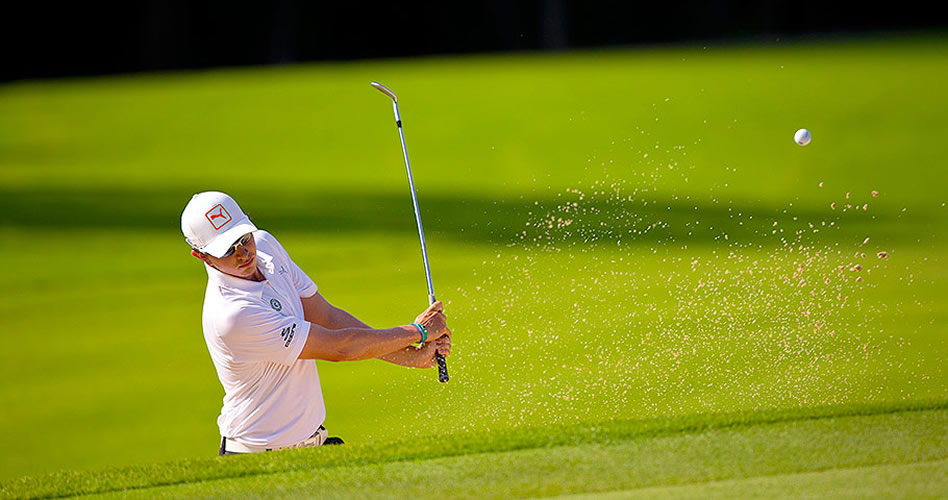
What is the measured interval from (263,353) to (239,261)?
241 millimetres

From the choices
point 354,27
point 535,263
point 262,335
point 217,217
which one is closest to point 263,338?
point 262,335

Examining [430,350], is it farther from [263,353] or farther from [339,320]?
[263,353]

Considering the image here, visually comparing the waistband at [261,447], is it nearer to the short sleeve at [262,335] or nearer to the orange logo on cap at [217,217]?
the short sleeve at [262,335]

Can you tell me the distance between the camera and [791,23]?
19.7 metres

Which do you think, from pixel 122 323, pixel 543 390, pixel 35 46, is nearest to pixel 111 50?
pixel 35 46

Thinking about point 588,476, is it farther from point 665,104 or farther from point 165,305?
point 665,104

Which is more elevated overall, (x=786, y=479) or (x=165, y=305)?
(x=786, y=479)

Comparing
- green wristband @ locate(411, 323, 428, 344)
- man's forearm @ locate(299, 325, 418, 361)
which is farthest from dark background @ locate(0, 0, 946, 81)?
man's forearm @ locate(299, 325, 418, 361)

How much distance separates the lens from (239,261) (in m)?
2.97

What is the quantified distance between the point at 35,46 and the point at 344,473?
18.2 m

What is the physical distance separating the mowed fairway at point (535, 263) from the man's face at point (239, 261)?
0.49 metres

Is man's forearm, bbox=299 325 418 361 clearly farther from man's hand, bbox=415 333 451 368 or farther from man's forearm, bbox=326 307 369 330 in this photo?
man's forearm, bbox=326 307 369 330

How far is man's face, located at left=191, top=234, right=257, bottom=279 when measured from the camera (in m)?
2.96

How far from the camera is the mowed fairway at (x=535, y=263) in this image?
2867 millimetres
